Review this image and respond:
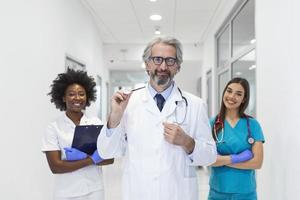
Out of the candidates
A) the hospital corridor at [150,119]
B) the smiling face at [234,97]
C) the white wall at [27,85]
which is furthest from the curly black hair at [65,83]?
the smiling face at [234,97]

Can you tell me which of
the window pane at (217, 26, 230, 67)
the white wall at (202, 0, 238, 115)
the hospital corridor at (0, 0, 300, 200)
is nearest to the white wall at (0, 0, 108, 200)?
the hospital corridor at (0, 0, 300, 200)

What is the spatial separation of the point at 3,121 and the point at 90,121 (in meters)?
0.70

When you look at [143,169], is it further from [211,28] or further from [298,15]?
[211,28]

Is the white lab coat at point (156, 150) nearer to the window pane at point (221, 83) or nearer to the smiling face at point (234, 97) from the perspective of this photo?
the smiling face at point (234, 97)

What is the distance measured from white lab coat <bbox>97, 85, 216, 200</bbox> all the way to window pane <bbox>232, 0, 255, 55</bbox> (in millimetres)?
2190

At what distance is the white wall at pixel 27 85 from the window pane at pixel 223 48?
2610 millimetres

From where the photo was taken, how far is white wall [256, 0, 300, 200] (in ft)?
6.64

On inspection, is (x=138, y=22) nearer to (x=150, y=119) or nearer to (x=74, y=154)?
(x=74, y=154)

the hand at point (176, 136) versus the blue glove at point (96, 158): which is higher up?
the hand at point (176, 136)

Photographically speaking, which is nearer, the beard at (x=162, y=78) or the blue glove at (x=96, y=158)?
the beard at (x=162, y=78)

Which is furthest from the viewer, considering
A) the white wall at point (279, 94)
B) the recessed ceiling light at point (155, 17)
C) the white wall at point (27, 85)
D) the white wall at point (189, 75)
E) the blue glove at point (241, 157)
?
the white wall at point (189, 75)

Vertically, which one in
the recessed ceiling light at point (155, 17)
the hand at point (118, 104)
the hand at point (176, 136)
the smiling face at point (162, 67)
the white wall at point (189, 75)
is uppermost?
the recessed ceiling light at point (155, 17)

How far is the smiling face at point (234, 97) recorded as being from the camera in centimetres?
210

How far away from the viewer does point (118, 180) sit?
5.51 metres
